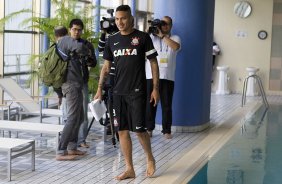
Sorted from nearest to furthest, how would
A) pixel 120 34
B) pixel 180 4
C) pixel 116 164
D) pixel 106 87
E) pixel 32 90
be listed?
pixel 120 34
pixel 116 164
pixel 106 87
pixel 180 4
pixel 32 90

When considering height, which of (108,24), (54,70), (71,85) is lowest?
(71,85)

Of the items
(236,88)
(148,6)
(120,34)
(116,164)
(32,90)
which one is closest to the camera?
(120,34)

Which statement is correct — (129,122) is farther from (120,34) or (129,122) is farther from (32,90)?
(32,90)

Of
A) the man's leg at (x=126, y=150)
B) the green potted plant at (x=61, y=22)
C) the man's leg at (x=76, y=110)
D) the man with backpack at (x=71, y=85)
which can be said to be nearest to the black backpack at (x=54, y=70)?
the man with backpack at (x=71, y=85)

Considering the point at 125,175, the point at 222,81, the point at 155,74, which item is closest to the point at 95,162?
the point at 125,175

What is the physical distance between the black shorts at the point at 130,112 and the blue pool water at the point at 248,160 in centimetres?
87

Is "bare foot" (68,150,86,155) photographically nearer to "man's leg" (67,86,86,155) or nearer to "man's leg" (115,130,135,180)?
"man's leg" (67,86,86,155)

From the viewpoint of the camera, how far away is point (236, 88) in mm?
14656

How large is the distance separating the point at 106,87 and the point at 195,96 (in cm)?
202

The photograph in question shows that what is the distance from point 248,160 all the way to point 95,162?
1970 mm

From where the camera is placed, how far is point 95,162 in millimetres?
5547

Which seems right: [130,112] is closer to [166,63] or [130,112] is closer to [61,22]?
[166,63]

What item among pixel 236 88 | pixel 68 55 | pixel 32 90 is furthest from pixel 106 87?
pixel 236 88

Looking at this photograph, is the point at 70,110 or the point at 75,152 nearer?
the point at 70,110
